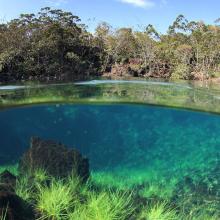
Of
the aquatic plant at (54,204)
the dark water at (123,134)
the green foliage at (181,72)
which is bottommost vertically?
the dark water at (123,134)

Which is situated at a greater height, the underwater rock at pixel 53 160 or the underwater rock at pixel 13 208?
the underwater rock at pixel 13 208

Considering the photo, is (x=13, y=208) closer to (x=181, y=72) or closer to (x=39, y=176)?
(x=39, y=176)

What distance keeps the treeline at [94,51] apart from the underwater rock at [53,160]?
1466 centimetres

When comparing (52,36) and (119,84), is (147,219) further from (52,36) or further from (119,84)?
(52,36)

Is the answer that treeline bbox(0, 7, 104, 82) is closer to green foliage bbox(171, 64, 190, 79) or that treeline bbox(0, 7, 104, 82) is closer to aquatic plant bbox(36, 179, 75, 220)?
green foliage bbox(171, 64, 190, 79)

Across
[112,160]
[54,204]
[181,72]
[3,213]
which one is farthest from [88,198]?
[181,72]

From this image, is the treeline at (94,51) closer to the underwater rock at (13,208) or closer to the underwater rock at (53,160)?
the underwater rock at (53,160)

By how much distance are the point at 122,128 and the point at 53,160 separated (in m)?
9.94

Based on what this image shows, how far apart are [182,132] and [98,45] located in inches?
604

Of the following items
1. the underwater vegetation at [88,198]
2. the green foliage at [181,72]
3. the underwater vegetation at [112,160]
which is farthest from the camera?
the green foliage at [181,72]

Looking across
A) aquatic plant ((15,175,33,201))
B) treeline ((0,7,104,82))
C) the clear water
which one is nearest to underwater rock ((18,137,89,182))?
aquatic plant ((15,175,33,201))

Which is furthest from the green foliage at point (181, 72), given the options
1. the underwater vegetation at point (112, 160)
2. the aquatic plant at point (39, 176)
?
the aquatic plant at point (39, 176)

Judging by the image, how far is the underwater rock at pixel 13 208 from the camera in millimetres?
5312

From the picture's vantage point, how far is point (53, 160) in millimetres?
10133
